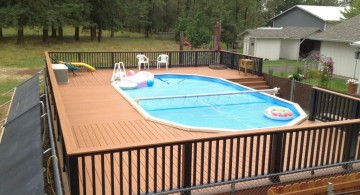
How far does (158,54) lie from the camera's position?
1468 cm

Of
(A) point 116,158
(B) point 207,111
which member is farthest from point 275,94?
(A) point 116,158

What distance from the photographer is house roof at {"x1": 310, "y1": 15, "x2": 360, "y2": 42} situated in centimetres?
1669

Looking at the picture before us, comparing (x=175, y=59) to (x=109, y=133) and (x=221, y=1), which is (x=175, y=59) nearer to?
(x=109, y=133)

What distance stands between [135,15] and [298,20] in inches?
793

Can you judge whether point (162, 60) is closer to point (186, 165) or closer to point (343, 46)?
point (343, 46)

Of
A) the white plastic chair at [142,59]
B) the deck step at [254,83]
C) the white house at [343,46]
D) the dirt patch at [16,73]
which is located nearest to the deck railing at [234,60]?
the deck step at [254,83]

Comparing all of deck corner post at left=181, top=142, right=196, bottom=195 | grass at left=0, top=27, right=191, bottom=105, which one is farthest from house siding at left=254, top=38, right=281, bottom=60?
deck corner post at left=181, top=142, right=196, bottom=195

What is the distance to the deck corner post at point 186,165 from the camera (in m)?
3.72

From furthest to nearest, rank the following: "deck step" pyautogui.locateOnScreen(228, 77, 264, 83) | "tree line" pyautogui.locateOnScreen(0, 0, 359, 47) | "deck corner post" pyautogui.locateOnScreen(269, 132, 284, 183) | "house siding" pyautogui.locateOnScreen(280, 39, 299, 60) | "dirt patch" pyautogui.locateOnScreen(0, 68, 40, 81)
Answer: "tree line" pyautogui.locateOnScreen(0, 0, 359, 47) < "house siding" pyautogui.locateOnScreen(280, 39, 299, 60) < "dirt patch" pyautogui.locateOnScreen(0, 68, 40, 81) < "deck step" pyautogui.locateOnScreen(228, 77, 264, 83) < "deck corner post" pyautogui.locateOnScreen(269, 132, 284, 183)

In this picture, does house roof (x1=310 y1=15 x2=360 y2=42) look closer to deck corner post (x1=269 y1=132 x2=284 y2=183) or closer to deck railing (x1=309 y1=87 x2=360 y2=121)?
deck railing (x1=309 y1=87 x2=360 y2=121)

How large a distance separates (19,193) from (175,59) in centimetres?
1177

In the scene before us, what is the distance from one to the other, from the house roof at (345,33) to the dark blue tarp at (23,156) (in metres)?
15.3

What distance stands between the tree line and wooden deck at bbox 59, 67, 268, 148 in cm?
1814

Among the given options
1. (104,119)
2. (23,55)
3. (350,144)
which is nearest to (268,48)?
(23,55)
